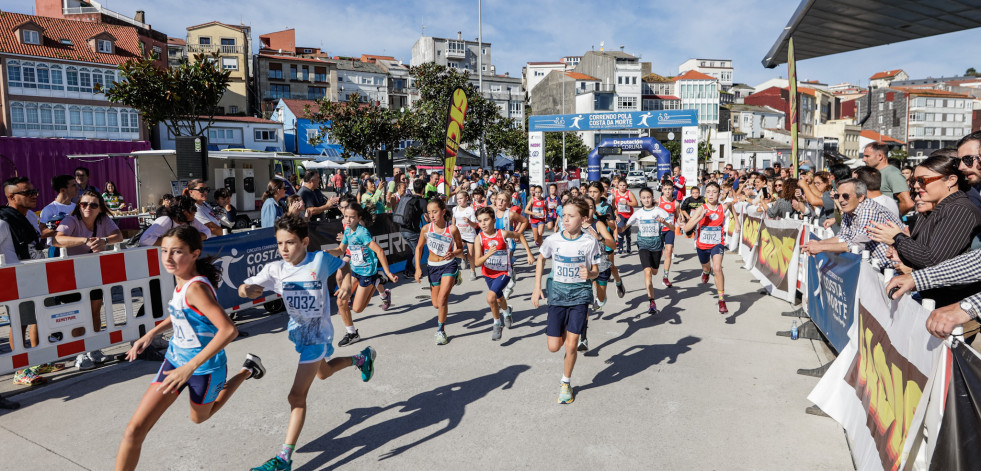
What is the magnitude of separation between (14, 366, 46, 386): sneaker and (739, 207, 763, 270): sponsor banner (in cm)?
1111

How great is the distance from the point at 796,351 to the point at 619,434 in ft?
10.9

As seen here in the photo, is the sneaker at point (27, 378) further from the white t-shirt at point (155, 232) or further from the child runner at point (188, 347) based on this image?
the child runner at point (188, 347)

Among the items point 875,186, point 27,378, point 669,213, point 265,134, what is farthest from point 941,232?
point 265,134

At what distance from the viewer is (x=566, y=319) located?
5.50 meters

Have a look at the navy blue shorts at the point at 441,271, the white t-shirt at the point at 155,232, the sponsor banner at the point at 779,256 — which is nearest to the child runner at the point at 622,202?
the sponsor banner at the point at 779,256

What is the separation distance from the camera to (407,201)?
10820 mm

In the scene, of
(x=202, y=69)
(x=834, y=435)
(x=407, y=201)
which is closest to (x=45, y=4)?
(x=202, y=69)

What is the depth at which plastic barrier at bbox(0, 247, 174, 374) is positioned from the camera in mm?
5809

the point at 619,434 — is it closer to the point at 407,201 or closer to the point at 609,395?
the point at 609,395

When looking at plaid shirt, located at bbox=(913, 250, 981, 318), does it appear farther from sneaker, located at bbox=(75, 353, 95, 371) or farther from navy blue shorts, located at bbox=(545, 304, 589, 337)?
sneaker, located at bbox=(75, 353, 95, 371)

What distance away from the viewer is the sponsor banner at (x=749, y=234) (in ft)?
37.8

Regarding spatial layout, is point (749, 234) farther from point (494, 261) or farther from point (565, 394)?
point (565, 394)

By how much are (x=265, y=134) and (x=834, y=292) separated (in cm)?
5301

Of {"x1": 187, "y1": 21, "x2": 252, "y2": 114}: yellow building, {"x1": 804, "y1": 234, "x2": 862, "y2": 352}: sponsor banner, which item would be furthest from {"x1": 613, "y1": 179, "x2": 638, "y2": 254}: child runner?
{"x1": 187, "y1": 21, "x2": 252, "y2": 114}: yellow building
